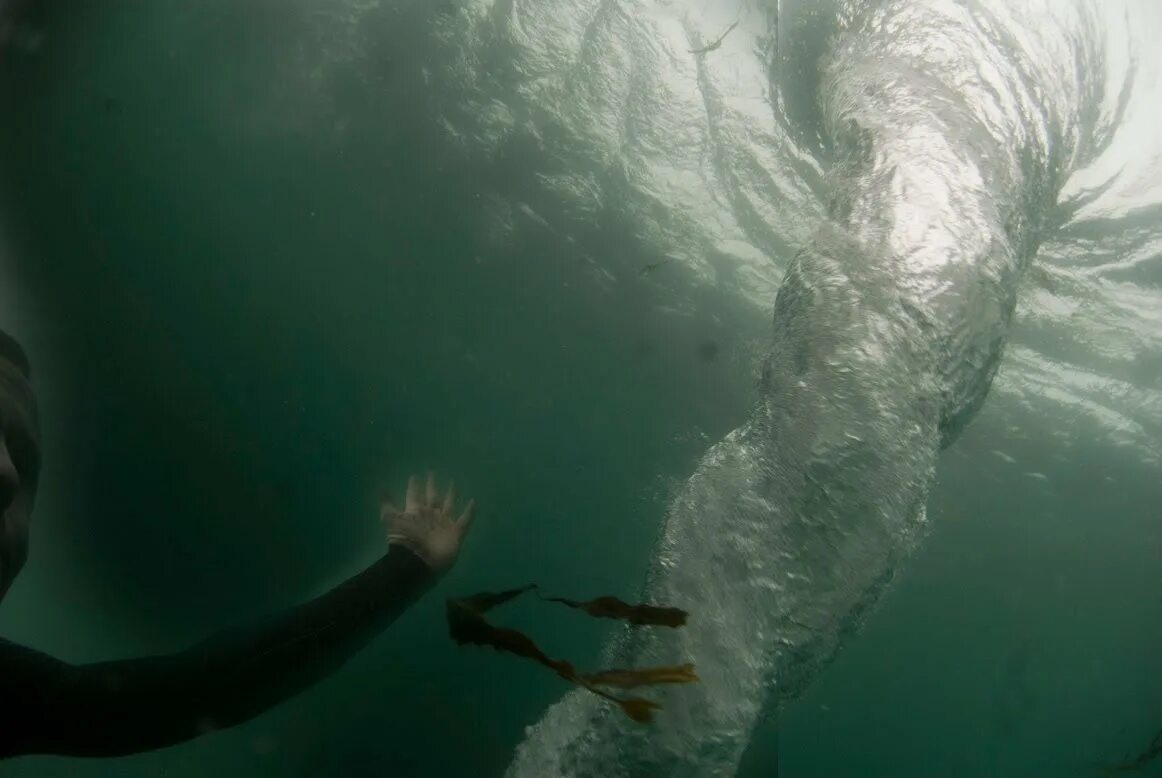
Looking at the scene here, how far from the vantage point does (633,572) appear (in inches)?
1353

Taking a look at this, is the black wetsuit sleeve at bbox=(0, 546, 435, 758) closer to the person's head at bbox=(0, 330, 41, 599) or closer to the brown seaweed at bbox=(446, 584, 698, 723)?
the person's head at bbox=(0, 330, 41, 599)

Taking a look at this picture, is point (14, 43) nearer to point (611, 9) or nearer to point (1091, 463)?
point (611, 9)

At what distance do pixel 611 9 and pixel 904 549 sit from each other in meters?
8.42

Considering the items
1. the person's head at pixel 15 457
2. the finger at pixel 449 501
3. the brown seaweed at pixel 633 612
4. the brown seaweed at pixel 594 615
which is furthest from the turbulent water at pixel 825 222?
the person's head at pixel 15 457

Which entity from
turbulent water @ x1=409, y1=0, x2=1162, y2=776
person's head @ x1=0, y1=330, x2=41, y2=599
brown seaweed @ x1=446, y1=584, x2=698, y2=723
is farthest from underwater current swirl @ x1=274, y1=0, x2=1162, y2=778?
person's head @ x1=0, y1=330, x2=41, y2=599

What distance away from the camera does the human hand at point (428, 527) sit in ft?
10.6

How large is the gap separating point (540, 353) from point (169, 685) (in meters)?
17.9

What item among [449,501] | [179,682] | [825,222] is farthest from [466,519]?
[825,222]

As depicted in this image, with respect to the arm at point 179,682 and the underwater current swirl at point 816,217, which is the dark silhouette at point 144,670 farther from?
the underwater current swirl at point 816,217

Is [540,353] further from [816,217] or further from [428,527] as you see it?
[428,527]

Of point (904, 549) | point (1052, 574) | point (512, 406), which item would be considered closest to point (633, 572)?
point (512, 406)

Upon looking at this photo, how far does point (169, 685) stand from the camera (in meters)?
2.23

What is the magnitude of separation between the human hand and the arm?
1.29ft

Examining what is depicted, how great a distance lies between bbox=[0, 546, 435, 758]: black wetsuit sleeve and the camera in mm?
2082
